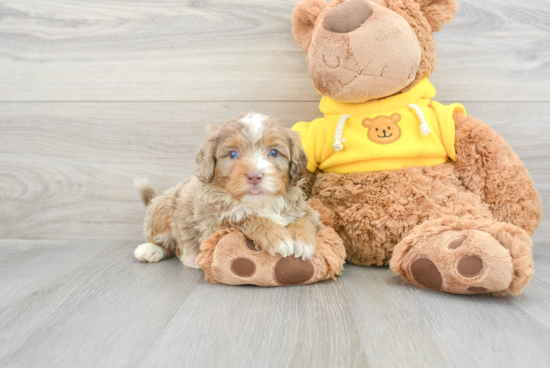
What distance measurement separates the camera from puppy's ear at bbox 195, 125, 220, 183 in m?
1.47

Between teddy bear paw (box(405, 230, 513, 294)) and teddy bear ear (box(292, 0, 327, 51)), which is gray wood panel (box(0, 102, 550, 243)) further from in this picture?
teddy bear paw (box(405, 230, 513, 294))

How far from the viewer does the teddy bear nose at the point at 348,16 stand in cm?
145

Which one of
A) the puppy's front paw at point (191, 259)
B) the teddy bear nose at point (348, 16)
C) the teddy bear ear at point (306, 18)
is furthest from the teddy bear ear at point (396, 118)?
the puppy's front paw at point (191, 259)

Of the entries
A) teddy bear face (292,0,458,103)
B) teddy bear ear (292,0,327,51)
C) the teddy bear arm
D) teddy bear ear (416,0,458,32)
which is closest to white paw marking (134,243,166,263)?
teddy bear face (292,0,458,103)

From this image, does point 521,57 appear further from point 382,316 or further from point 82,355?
point 82,355

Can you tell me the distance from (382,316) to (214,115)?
1.37 metres

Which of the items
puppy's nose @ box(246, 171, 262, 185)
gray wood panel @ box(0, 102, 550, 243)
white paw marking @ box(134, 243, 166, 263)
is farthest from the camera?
gray wood panel @ box(0, 102, 550, 243)

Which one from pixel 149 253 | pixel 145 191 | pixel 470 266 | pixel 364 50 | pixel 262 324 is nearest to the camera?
pixel 262 324

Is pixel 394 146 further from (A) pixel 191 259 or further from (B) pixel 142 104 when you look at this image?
(B) pixel 142 104

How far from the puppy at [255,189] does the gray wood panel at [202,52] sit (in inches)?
25.2

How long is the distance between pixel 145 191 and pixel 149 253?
352 millimetres

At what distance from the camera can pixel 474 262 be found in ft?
3.95

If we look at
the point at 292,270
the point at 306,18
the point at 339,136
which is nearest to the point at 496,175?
the point at 339,136

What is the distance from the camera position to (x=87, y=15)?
2.08 meters
